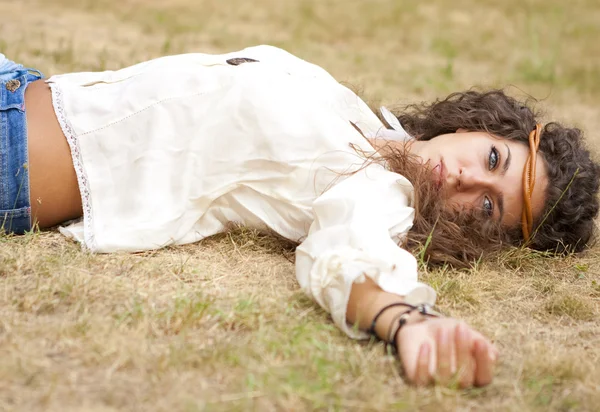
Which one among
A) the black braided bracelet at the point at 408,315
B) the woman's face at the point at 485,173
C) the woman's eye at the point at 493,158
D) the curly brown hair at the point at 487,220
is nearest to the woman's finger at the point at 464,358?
the black braided bracelet at the point at 408,315

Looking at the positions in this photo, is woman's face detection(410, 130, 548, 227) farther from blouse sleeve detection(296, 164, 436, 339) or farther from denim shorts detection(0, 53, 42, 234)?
denim shorts detection(0, 53, 42, 234)

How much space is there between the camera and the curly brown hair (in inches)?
104

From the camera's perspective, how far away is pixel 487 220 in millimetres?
2684

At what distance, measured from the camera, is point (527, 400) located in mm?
1867

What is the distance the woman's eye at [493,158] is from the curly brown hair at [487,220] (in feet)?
0.38

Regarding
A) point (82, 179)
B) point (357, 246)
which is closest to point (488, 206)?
point (357, 246)

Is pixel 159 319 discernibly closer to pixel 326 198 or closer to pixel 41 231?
pixel 326 198

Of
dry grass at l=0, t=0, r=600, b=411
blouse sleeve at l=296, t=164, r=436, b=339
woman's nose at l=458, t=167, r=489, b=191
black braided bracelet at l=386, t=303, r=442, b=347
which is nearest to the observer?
dry grass at l=0, t=0, r=600, b=411

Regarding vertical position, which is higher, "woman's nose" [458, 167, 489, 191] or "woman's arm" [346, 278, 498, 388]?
"woman's nose" [458, 167, 489, 191]

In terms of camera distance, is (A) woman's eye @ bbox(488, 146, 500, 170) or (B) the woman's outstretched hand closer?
(B) the woman's outstretched hand

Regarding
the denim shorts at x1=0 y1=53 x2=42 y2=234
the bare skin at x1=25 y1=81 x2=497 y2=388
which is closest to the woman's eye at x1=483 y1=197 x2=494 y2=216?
the bare skin at x1=25 y1=81 x2=497 y2=388

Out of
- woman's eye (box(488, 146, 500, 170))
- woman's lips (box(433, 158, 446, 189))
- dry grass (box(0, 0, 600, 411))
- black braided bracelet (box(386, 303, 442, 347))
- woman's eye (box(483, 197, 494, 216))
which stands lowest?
dry grass (box(0, 0, 600, 411))

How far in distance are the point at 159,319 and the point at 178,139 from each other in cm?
73

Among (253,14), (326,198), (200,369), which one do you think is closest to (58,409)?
(200,369)
